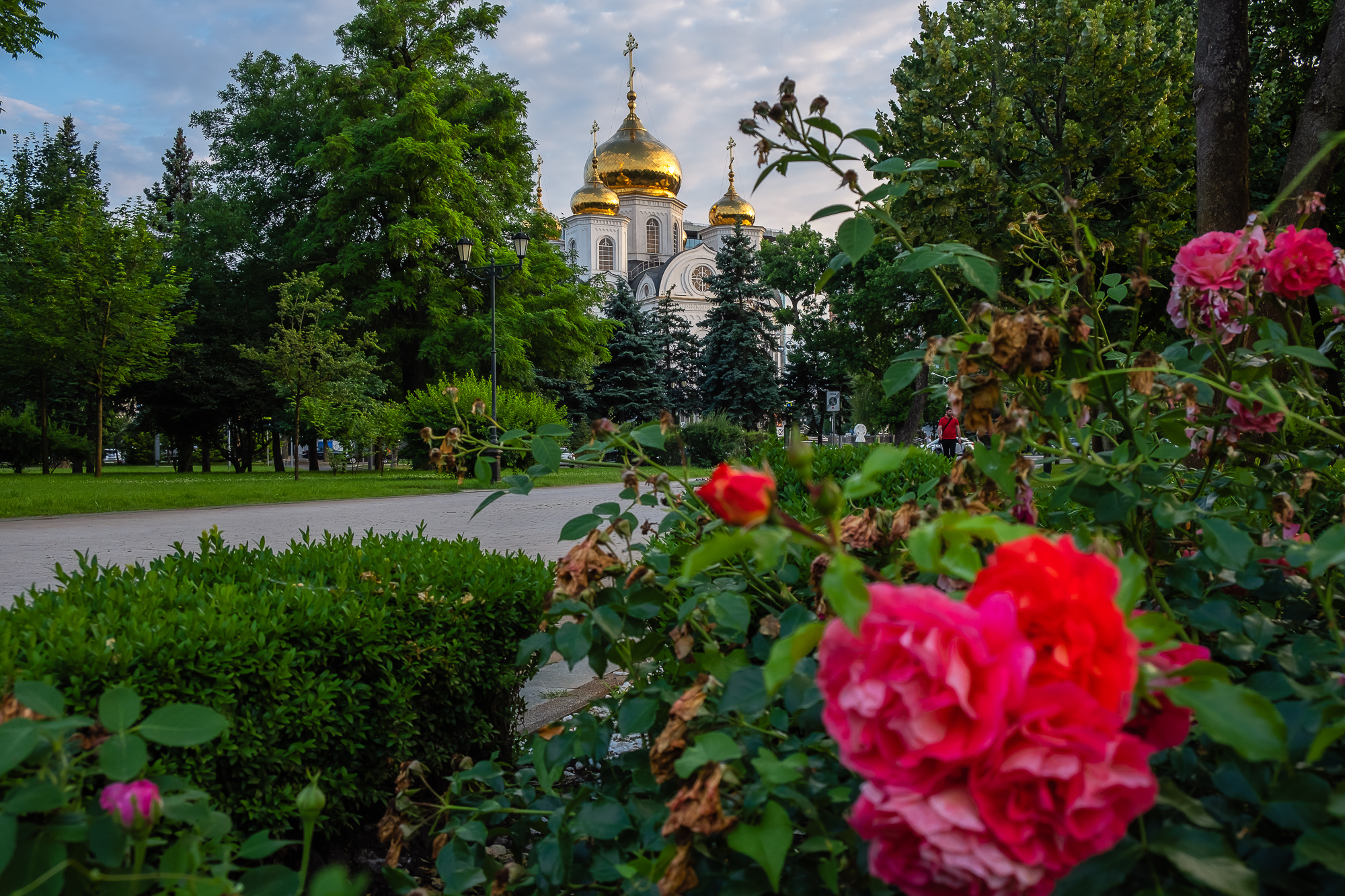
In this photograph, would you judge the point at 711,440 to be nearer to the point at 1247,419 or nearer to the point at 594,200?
the point at 1247,419

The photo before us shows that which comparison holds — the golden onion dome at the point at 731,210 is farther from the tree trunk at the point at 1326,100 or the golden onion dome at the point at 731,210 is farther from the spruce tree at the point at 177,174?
the tree trunk at the point at 1326,100

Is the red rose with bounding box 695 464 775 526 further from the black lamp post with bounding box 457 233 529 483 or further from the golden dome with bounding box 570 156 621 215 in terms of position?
the golden dome with bounding box 570 156 621 215

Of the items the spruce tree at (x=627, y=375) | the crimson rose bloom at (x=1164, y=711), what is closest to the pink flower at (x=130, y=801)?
the crimson rose bloom at (x=1164, y=711)

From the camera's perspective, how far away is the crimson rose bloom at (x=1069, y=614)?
636 millimetres

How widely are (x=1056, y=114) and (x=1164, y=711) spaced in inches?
577

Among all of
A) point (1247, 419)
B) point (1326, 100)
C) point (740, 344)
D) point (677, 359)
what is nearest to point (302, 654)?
point (1247, 419)

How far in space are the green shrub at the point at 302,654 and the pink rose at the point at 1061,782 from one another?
1260 mm

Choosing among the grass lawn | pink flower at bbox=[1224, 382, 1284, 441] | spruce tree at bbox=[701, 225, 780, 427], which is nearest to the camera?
pink flower at bbox=[1224, 382, 1284, 441]

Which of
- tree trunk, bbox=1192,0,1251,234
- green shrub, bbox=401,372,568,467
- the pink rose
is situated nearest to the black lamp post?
green shrub, bbox=401,372,568,467

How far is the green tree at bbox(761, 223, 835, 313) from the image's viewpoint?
31.7 meters

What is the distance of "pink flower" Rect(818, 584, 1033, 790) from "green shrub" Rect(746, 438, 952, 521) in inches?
106

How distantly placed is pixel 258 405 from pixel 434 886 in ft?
109

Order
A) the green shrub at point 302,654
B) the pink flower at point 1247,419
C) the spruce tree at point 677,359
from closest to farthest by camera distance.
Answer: the pink flower at point 1247,419 → the green shrub at point 302,654 → the spruce tree at point 677,359

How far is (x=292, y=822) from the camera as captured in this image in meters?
2.05
